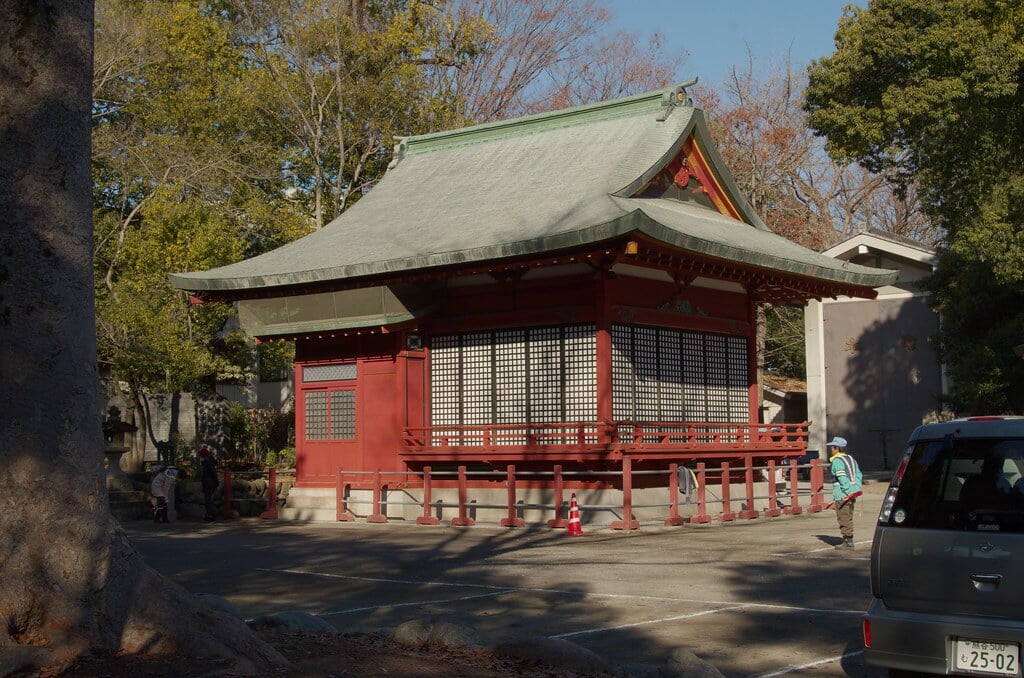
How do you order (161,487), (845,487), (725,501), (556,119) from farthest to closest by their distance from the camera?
(556,119), (161,487), (725,501), (845,487)

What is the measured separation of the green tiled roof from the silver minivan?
39.8 feet

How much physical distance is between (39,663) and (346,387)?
61.9ft

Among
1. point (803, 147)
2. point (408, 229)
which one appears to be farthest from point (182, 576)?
point (803, 147)

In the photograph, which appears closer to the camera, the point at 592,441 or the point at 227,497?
the point at 592,441

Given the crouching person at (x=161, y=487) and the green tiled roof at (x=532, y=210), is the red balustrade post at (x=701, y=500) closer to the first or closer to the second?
the green tiled roof at (x=532, y=210)

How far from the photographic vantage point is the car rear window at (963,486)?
21.6ft

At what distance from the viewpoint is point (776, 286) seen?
25.1 metres

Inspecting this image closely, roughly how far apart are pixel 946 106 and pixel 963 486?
1751cm

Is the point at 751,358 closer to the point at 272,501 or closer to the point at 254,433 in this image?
the point at 272,501

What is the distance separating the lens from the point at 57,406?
6.54 meters

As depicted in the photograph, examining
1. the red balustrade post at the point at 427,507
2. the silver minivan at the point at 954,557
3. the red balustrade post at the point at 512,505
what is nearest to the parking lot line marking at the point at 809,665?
the silver minivan at the point at 954,557

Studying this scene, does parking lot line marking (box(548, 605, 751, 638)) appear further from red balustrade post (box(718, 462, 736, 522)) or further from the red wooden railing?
red balustrade post (box(718, 462, 736, 522))

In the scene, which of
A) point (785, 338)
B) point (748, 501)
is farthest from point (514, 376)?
point (785, 338)

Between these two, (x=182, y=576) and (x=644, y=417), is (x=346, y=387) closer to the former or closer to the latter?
(x=644, y=417)
